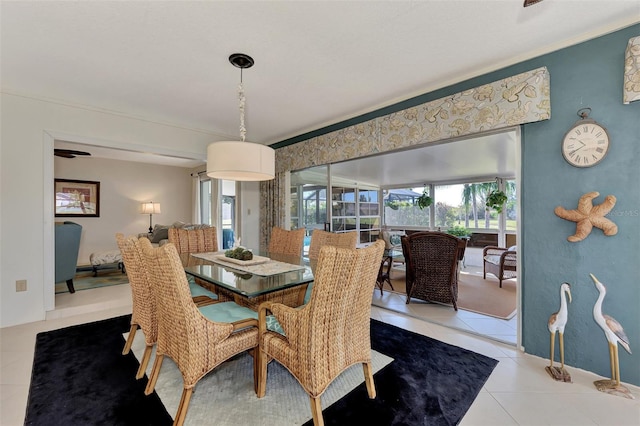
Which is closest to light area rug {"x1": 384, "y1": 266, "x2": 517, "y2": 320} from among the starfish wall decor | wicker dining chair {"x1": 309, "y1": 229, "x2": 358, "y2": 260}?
the starfish wall decor

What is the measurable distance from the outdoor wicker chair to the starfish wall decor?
2.44m

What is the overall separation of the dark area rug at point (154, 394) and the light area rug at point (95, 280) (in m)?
1.92

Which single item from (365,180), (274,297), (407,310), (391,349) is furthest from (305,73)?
(365,180)

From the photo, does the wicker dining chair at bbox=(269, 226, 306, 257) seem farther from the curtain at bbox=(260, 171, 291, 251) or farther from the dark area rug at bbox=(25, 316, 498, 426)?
the dark area rug at bbox=(25, 316, 498, 426)

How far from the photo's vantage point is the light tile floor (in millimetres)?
1550

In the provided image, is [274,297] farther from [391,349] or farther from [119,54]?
[119,54]

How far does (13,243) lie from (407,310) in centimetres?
443

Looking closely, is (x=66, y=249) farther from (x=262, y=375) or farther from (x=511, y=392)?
(x=511, y=392)

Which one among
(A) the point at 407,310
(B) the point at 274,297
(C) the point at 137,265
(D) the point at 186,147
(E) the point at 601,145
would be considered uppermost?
(D) the point at 186,147

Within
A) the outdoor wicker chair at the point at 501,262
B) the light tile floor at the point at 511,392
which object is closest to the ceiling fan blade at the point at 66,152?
the light tile floor at the point at 511,392

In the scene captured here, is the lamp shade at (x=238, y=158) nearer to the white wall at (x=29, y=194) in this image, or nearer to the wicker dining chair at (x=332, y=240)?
the wicker dining chair at (x=332, y=240)

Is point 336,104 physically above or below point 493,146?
above

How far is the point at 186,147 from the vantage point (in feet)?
13.3

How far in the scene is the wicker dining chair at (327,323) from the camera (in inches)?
53.2
